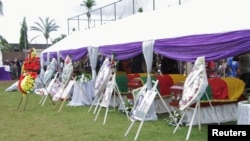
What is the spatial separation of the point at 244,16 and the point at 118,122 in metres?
3.82

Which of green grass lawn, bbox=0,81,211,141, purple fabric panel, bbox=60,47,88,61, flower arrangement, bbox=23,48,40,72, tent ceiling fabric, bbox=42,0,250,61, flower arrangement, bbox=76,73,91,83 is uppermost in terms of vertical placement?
tent ceiling fabric, bbox=42,0,250,61

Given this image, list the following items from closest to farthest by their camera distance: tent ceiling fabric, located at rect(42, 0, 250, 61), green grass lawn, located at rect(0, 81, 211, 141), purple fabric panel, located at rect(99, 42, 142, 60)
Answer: tent ceiling fabric, located at rect(42, 0, 250, 61) < green grass lawn, located at rect(0, 81, 211, 141) < purple fabric panel, located at rect(99, 42, 142, 60)

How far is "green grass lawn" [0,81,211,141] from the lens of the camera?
25.0ft

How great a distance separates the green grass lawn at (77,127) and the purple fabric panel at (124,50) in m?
1.64

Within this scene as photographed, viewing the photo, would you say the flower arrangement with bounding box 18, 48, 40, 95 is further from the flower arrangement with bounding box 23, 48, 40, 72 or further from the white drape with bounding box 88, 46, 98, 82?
the white drape with bounding box 88, 46, 98, 82

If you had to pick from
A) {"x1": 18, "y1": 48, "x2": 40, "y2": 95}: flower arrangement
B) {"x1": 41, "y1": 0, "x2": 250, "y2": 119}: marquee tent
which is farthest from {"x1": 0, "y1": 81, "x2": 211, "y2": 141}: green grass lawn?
{"x1": 41, "y1": 0, "x2": 250, "y2": 119}: marquee tent

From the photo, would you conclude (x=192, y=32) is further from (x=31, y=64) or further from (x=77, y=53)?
(x=77, y=53)

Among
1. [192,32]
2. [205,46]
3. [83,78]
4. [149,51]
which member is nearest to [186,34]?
[192,32]

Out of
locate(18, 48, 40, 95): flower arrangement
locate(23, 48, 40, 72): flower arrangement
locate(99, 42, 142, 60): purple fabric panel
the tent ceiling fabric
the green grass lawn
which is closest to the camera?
the tent ceiling fabric

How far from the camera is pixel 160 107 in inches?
413

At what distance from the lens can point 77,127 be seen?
8.80 meters

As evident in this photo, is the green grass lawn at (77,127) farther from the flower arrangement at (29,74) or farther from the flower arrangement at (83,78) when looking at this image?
the flower arrangement at (83,78)

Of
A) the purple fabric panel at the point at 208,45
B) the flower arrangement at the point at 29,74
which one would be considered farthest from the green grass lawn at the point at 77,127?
the purple fabric panel at the point at 208,45

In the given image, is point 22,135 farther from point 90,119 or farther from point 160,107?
point 160,107
